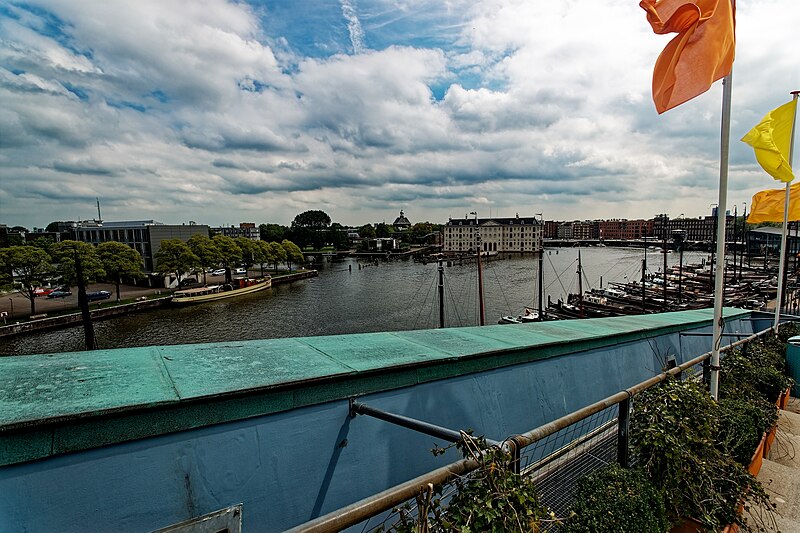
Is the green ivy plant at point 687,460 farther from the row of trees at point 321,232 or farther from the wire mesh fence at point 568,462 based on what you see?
the row of trees at point 321,232

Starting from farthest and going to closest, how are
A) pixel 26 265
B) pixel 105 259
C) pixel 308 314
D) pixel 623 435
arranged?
1. pixel 105 259
2. pixel 308 314
3. pixel 26 265
4. pixel 623 435

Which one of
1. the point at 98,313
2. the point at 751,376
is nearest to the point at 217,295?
the point at 98,313

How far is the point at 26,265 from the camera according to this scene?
1237 inches

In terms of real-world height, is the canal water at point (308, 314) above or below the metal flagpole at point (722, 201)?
below

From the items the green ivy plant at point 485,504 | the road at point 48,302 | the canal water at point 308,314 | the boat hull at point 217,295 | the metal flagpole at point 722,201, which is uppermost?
the metal flagpole at point 722,201

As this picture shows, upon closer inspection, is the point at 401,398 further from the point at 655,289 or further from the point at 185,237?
the point at 185,237

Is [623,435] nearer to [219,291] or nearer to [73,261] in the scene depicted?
[73,261]

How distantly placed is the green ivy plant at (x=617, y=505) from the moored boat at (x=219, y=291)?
44.4 m

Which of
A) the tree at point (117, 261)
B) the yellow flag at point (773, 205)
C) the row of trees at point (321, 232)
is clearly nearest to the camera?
the yellow flag at point (773, 205)

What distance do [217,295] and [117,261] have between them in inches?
399

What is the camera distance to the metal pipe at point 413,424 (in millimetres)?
1899

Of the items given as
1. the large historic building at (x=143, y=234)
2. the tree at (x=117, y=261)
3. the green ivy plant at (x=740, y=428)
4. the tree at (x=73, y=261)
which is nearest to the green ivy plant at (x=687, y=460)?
the green ivy plant at (x=740, y=428)

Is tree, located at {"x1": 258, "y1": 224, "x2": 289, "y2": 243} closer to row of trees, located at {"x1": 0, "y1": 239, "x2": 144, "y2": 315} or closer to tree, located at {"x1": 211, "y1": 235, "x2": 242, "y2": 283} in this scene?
tree, located at {"x1": 211, "y1": 235, "x2": 242, "y2": 283}

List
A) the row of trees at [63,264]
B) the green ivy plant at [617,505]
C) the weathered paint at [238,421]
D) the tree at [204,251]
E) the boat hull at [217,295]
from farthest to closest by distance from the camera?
1. the tree at [204,251]
2. the boat hull at [217,295]
3. the row of trees at [63,264]
4. the green ivy plant at [617,505]
5. the weathered paint at [238,421]
